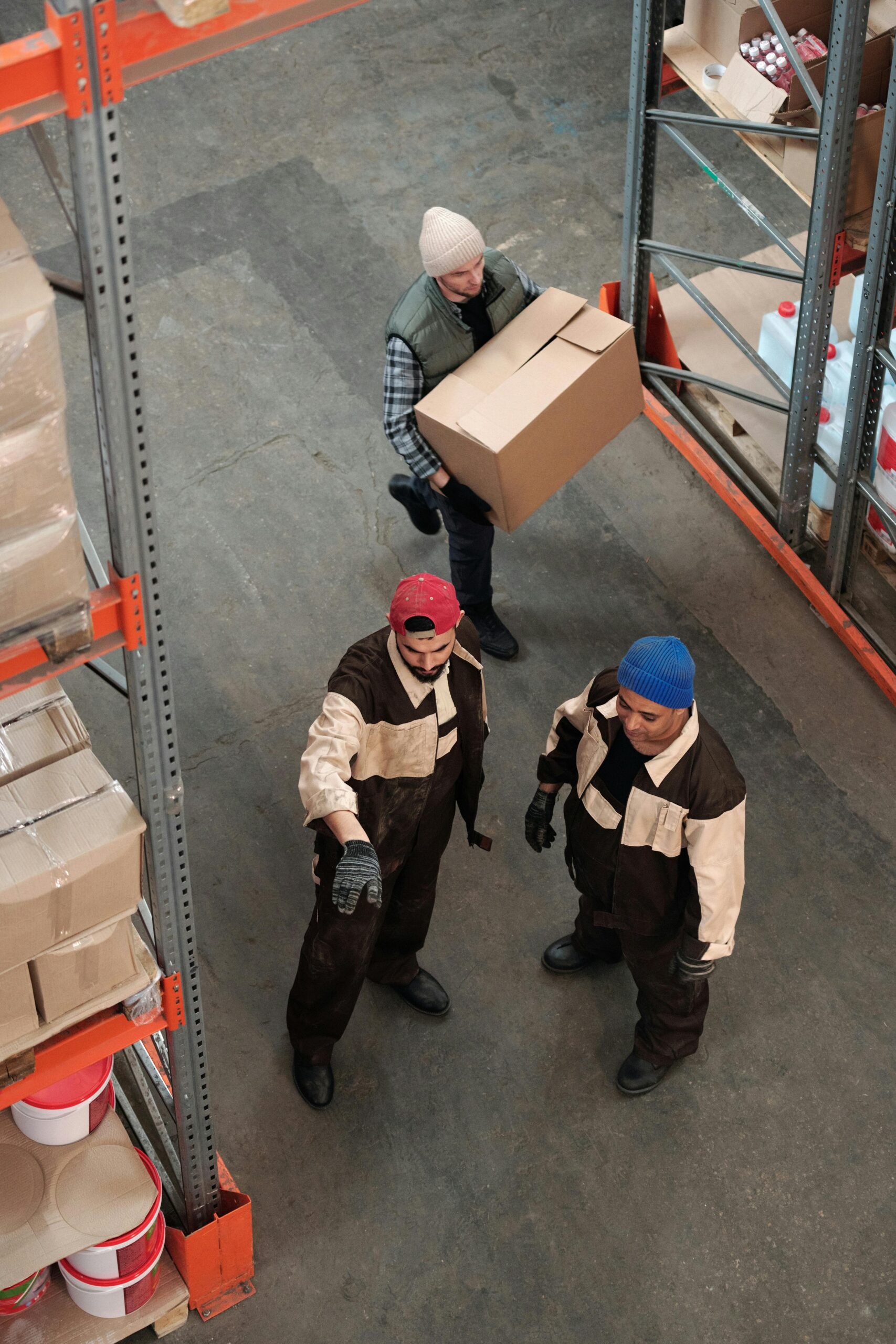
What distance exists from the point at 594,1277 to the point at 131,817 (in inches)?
102

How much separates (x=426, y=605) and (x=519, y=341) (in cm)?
200

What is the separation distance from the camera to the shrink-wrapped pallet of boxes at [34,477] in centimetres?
244

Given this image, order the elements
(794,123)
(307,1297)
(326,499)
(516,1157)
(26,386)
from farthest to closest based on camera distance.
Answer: (326,499) → (794,123) → (516,1157) → (307,1297) → (26,386)

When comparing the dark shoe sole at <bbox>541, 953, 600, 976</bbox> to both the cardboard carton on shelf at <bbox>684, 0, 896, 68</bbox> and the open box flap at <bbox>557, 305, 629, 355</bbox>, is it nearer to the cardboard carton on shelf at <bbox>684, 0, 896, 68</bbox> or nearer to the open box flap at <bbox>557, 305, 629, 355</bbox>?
the open box flap at <bbox>557, 305, 629, 355</bbox>

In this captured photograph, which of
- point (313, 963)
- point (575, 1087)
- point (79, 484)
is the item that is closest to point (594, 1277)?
point (575, 1087)

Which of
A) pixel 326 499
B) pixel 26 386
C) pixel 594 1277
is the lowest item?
pixel 594 1277

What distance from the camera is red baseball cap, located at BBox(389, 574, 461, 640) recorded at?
3939 millimetres

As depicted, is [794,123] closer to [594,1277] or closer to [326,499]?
[326,499]

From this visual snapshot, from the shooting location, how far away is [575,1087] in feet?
16.5

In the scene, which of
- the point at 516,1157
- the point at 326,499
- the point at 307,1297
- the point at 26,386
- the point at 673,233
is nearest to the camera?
the point at 26,386

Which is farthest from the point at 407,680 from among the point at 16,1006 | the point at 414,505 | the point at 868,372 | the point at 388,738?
the point at 868,372

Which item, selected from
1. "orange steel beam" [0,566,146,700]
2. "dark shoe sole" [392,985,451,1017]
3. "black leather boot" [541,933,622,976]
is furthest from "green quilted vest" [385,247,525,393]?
"orange steel beam" [0,566,146,700]

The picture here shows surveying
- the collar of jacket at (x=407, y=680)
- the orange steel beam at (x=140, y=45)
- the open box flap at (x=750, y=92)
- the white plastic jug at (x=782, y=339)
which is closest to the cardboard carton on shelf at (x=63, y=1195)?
the collar of jacket at (x=407, y=680)

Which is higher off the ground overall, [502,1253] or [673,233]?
[673,233]
